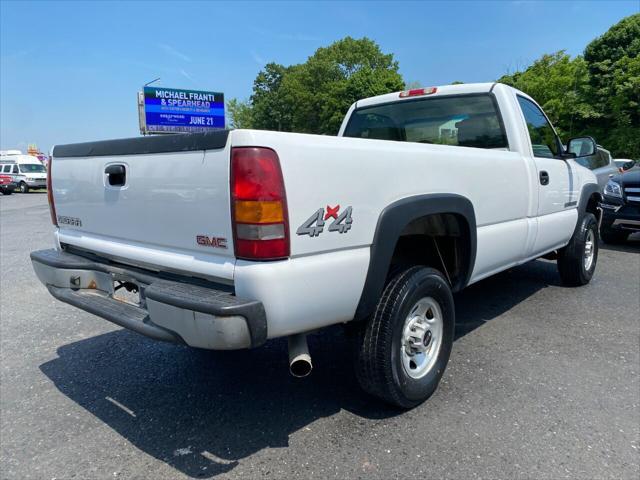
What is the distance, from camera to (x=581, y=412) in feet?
9.12

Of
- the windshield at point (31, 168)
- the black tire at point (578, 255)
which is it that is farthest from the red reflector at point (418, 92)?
the windshield at point (31, 168)

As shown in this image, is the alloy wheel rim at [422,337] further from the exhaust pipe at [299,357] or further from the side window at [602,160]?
the side window at [602,160]

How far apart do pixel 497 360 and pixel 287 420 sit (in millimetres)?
1701

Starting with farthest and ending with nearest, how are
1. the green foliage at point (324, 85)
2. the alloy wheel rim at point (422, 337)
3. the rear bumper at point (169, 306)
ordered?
the green foliage at point (324, 85) → the alloy wheel rim at point (422, 337) → the rear bumper at point (169, 306)

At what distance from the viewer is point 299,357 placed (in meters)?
2.21

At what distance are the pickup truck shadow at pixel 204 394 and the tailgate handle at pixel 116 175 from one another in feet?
4.57

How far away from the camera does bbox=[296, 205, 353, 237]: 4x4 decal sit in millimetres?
2049

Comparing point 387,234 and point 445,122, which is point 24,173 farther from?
point 387,234

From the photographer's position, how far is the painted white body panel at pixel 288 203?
79.0 inches

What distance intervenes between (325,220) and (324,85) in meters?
58.4

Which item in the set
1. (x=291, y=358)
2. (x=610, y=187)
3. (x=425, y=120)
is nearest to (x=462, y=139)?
(x=425, y=120)

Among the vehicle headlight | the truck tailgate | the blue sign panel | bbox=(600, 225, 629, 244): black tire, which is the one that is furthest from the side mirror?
the blue sign panel

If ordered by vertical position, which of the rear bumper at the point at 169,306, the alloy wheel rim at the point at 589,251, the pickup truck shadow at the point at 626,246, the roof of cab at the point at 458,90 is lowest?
the pickup truck shadow at the point at 626,246

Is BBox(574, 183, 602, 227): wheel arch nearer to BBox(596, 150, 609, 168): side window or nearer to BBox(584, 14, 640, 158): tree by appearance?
BBox(596, 150, 609, 168): side window
